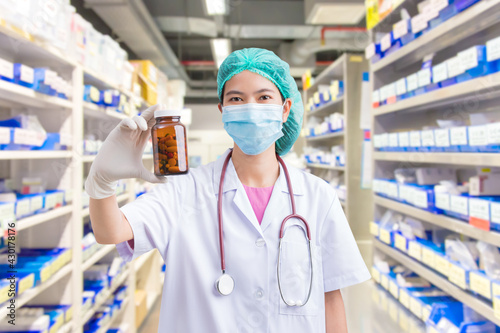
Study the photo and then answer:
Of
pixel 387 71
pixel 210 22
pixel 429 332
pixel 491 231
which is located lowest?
pixel 429 332

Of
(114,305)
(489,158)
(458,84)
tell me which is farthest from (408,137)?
(114,305)

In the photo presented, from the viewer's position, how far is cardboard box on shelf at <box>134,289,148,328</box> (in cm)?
335

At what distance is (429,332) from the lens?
6.44 ft

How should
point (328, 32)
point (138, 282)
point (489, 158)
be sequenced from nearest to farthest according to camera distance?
point (489, 158)
point (138, 282)
point (328, 32)

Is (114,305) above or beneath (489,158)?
beneath

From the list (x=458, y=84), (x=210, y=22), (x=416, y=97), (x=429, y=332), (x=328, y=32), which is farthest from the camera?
(x=328, y=32)

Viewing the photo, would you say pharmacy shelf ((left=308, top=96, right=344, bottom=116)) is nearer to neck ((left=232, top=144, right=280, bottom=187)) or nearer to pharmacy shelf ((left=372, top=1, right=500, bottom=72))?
pharmacy shelf ((left=372, top=1, right=500, bottom=72))

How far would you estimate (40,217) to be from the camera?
168 cm

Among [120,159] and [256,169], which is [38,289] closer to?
[120,159]

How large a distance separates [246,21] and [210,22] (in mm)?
617

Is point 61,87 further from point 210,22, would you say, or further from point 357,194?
point 210,22

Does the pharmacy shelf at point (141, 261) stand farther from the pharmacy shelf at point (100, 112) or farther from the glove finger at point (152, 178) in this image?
the glove finger at point (152, 178)

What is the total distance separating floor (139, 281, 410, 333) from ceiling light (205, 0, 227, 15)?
3.36 metres

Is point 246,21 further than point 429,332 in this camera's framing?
Yes
